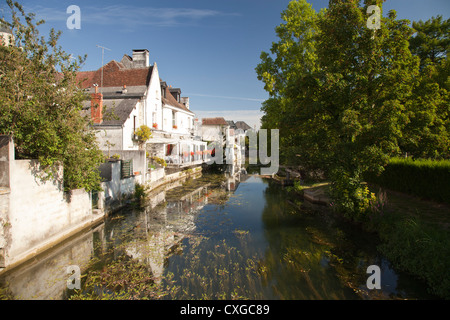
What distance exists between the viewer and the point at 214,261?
804 centimetres

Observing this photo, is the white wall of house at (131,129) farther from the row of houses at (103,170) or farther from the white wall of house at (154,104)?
the white wall of house at (154,104)

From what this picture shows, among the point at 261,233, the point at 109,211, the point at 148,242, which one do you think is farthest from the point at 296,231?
the point at 109,211

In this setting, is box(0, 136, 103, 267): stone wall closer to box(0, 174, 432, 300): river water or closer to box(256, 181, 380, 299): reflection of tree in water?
box(0, 174, 432, 300): river water

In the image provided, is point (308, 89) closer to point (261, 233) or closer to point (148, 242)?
point (261, 233)

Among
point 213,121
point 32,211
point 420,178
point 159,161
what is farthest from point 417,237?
point 213,121

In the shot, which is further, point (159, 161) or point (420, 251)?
point (159, 161)

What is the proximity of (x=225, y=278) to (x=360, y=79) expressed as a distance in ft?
27.0

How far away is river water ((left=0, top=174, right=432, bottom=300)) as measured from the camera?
6.34m

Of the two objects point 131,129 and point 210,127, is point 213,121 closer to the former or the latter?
point 210,127

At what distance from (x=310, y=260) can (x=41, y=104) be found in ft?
31.4

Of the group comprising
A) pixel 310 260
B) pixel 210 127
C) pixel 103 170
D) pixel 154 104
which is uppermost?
pixel 210 127

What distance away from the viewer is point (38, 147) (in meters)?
8.20

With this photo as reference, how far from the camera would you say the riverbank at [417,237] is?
20.7ft

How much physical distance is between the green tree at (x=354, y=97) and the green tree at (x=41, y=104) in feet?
27.3
